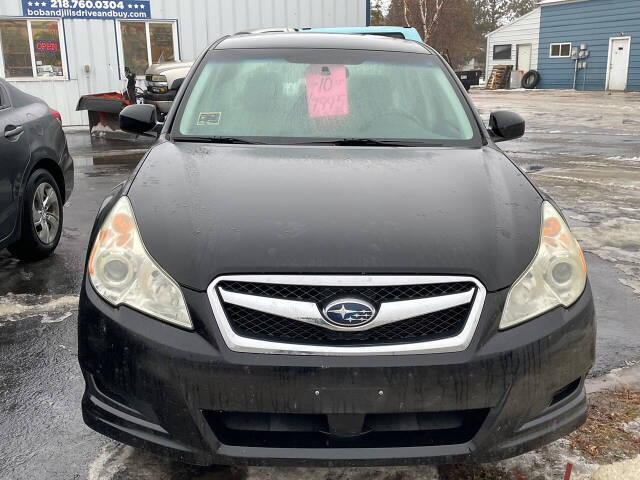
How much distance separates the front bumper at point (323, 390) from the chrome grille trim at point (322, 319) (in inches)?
0.8

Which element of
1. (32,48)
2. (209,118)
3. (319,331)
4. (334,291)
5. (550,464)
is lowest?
(550,464)

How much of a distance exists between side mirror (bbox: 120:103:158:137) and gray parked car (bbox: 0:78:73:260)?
1.16 metres

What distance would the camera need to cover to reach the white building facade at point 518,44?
34.5m

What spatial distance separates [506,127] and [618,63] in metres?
29.6

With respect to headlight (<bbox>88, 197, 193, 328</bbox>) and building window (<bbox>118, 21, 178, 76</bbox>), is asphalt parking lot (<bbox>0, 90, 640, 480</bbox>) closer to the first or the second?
headlight (<bbox>88, 197, 193, 328</bbox>)

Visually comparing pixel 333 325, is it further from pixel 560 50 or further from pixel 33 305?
pixel 560 50

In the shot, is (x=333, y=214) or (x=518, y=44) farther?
(x=518, y=44)

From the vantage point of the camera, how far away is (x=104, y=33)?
51.7 feet

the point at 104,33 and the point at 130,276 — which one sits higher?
the point at 104,33

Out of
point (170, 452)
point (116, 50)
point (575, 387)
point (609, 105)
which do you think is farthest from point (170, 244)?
point (609, 105)

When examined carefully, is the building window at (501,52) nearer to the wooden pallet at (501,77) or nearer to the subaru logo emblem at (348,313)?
the wooden pallet at (501,77)

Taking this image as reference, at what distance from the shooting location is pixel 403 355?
6.10 ft

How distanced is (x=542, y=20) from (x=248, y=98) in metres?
34.6

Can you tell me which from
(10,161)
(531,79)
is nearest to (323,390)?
(10,161)
